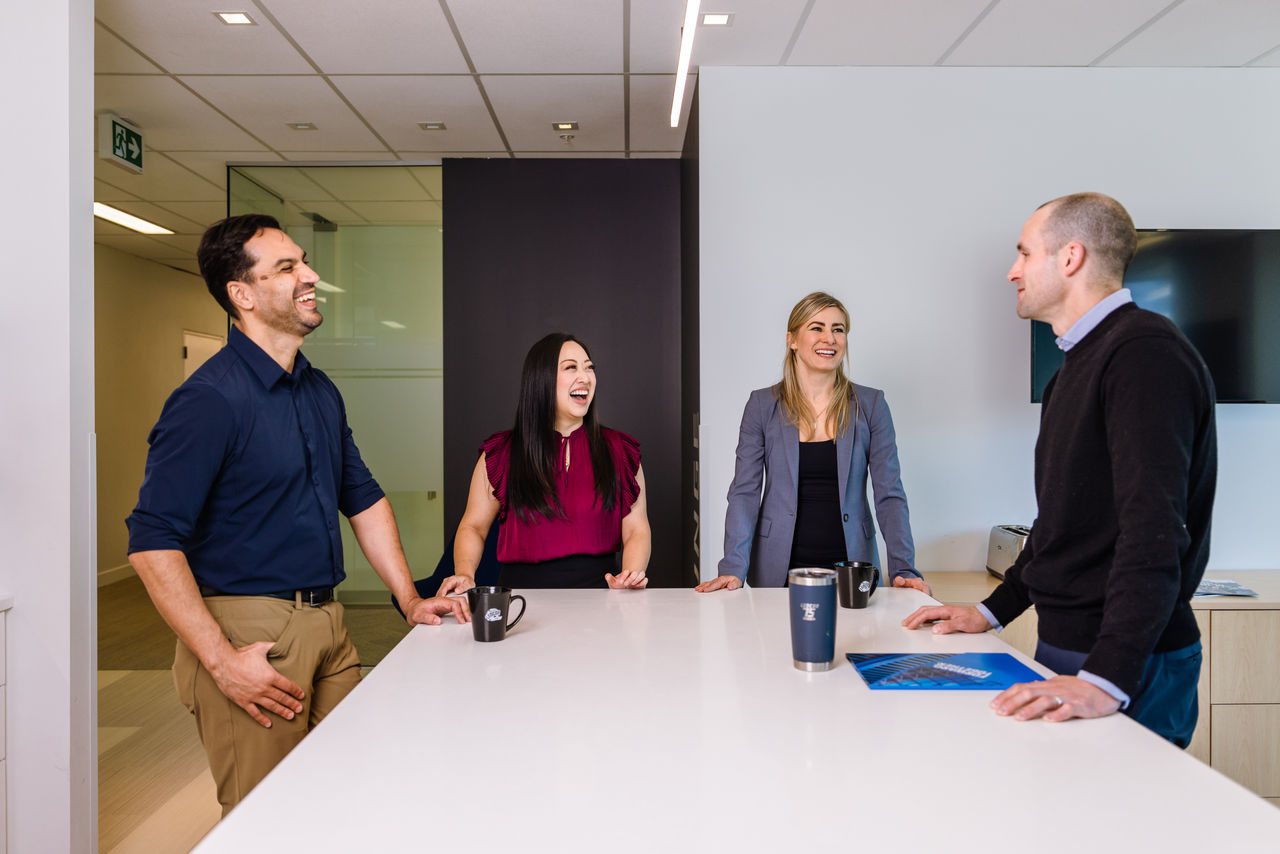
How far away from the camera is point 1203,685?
2939mm

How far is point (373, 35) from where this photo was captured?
10.6 ft

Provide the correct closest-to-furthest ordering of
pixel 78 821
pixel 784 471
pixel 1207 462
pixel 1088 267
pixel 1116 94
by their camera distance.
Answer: pixel 1207 462
pixel 1088 267
pixel 78 821
pixel 784 471
pixel 1116 94

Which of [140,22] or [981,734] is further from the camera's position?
[140,22]

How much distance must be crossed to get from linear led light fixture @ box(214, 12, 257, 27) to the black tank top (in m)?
2.57

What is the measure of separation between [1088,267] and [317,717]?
1787 millimetres

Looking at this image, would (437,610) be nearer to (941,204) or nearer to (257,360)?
(257,360)

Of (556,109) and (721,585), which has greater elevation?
(556,109)

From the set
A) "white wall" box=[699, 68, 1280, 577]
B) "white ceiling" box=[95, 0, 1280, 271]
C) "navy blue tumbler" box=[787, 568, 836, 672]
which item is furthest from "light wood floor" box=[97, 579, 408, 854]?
"white ceiling" box=[95, 0, 1280, 271]

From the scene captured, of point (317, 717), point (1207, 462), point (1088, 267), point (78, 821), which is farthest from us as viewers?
point (78, 821)

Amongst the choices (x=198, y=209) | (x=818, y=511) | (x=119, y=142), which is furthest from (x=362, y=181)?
(x=818, y=511)

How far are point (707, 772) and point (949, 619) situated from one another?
2.74 ft

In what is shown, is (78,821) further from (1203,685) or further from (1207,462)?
(1203,685)

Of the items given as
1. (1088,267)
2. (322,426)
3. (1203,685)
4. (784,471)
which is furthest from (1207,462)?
(1203,685)

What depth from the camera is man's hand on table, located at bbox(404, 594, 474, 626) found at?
5.56 ft
